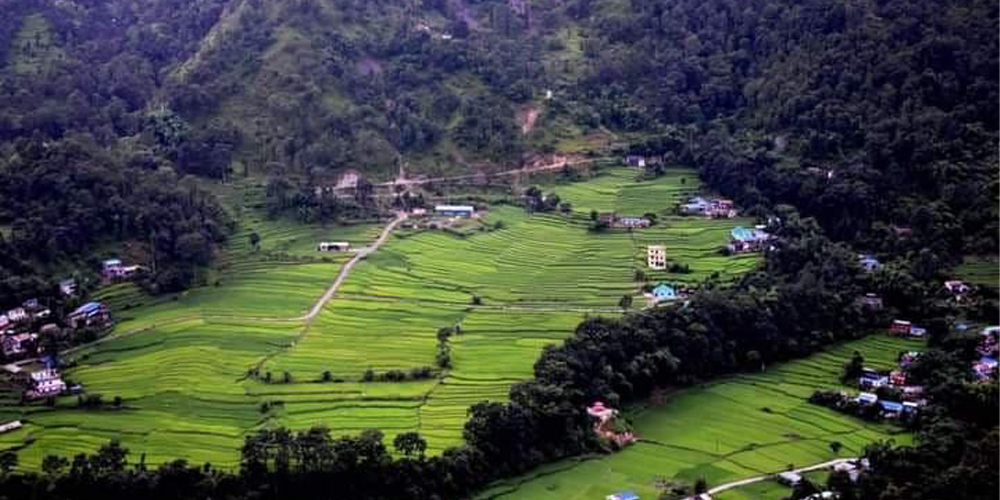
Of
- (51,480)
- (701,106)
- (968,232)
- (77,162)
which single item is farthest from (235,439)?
(701,106)

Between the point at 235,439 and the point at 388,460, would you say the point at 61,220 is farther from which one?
A: the point at 388,460

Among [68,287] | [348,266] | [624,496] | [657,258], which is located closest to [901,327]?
[657,258]

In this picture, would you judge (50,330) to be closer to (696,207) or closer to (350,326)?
(350,326)

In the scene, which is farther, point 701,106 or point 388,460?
point 701,106

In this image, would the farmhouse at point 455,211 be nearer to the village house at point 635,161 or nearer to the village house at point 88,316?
the village house at point 635,161

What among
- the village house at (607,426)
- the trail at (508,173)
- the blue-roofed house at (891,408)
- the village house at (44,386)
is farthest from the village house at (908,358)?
the village house at (44,386)
